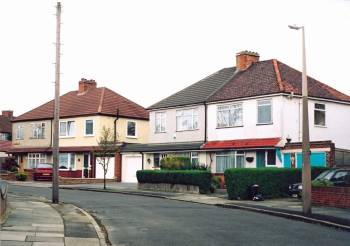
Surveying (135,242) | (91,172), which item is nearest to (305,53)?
(135,242)

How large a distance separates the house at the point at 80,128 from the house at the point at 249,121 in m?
7.14

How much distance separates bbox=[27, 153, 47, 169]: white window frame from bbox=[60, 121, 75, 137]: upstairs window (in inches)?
127

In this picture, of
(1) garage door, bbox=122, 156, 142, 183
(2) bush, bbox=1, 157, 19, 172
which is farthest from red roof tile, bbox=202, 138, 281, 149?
(2) bush, bbox=1, 157, 19, 172

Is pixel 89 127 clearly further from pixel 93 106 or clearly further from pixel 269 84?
pixel 269 84

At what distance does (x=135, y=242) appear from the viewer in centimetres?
1235

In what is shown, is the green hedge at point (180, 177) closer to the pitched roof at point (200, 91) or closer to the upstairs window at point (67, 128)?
the pitched roof at point (200, 91)

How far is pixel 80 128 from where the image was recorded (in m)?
50.1

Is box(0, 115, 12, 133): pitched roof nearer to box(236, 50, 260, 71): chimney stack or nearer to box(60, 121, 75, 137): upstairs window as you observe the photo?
box(60, 121, 75, 137): upstairs window

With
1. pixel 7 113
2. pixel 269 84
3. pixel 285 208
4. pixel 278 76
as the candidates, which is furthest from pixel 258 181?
pixel 7 113

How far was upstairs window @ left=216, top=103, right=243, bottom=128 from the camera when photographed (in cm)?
3625

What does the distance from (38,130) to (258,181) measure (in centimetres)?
3323

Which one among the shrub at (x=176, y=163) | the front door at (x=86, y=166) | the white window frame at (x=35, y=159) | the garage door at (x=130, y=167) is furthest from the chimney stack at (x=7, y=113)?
the shrub at (x=176, y=163)

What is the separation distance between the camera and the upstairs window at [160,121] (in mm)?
42781

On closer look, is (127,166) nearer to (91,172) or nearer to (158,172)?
(91,172)
